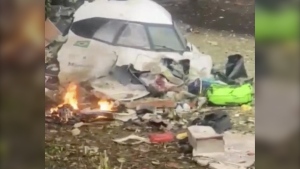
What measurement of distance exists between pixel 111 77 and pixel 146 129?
0.15 metres

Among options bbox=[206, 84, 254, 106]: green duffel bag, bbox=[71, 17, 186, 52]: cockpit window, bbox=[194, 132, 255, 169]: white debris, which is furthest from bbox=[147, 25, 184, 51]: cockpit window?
bbox=[194, 132, 255, 169]: white debris

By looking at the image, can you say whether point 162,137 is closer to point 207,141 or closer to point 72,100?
point 207,141

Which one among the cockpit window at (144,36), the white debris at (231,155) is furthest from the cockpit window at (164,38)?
the white debris at (231,155)

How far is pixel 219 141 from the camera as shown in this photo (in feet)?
3.62

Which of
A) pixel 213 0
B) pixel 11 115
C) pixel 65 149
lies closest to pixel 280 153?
pixel 213 0

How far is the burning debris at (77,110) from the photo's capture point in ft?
3.72

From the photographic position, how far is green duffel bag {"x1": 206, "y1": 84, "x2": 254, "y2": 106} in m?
1.10

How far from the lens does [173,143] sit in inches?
44.0

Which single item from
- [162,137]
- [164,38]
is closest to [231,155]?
[162,137]

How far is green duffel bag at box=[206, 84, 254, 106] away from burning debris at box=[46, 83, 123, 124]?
23 centimetres

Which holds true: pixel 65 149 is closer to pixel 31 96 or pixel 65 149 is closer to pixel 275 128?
pixel 31 96

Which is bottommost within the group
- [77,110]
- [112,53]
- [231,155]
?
[231,155]

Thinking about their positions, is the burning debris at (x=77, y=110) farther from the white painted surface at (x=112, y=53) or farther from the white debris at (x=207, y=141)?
the white debris at (x=207, y=141)

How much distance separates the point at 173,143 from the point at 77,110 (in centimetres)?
25
